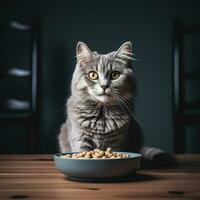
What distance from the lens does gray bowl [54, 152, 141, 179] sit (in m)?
0.85

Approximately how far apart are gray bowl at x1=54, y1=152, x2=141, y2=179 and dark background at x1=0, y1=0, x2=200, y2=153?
1.49 m

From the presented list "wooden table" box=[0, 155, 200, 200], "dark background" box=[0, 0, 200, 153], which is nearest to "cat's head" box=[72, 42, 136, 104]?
"wooden table" box=[0, 155, 200, 200]

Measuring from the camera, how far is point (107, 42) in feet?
7.76

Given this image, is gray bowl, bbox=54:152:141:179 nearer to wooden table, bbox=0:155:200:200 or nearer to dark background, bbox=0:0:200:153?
wooden table, bbox=0:155:200:200

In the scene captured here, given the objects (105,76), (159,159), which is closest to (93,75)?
(105,76)

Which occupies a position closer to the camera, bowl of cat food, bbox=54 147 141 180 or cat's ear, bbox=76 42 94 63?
bowl of cat food, bbox=54 147 141 180

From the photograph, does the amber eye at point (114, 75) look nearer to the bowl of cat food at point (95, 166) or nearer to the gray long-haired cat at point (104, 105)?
the gray long-haired cat at point (104, 105)

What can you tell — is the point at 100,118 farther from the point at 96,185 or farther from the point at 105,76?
the point at 96,185

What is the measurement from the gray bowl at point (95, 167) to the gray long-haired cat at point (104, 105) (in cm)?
40

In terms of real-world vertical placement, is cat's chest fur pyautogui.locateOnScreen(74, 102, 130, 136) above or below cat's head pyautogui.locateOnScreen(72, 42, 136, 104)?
below

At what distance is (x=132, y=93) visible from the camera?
1.41 meters

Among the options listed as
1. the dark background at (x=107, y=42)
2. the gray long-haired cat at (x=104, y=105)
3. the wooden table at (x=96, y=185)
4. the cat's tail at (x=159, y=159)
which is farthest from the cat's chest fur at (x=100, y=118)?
the dark background at (x=107, y=42)

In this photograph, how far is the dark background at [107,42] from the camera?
235 centimetres
